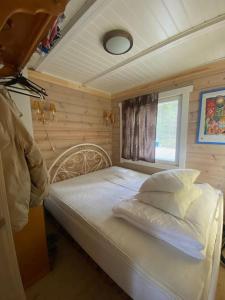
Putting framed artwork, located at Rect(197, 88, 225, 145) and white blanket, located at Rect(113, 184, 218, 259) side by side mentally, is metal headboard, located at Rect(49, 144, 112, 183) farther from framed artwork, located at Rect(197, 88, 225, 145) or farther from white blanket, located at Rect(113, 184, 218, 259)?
framed artwork, located at Rect(197, 88, 225, 145)

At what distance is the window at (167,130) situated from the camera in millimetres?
2338

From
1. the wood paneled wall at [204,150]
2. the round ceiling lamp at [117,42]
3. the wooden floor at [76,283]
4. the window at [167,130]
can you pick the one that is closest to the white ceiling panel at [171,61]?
the wood paneled wall at [204,150]

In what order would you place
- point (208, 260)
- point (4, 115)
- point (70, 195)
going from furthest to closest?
1. point (70, 195)
2. point (208, 260)
3. point (4, 115)

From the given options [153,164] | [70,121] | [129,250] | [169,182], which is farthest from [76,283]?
[70,121]

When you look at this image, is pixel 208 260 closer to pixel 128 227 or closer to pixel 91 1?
pixel 128 227

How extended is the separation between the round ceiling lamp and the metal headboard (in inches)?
65.7

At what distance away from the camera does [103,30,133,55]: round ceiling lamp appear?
50.2 inches

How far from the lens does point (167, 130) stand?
96.3 inches

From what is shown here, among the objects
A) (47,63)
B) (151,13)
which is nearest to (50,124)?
(47,63)

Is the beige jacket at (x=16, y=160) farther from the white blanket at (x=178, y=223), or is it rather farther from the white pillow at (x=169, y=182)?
the white pillow at (x=169, y=182)

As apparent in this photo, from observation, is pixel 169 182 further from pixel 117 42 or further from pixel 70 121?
pixel 70 121

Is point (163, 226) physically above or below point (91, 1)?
below

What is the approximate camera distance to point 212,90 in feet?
6.32

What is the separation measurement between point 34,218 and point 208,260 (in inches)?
54.5
